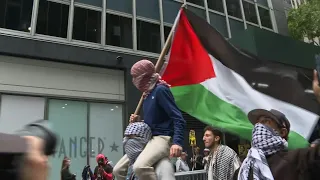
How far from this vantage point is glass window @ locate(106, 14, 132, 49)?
52.2ft

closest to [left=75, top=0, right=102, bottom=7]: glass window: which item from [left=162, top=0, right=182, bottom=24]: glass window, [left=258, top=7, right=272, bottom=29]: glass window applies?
[left=162, top=0, right=182, bottom=24]: glass window

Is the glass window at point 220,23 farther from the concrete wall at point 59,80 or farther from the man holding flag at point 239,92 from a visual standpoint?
the man holding flag at point 239,92

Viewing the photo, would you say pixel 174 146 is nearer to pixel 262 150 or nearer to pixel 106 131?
pixel 262 150

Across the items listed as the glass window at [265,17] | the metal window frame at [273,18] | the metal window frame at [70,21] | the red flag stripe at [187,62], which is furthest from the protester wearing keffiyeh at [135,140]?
the metal window frame at [273,18]

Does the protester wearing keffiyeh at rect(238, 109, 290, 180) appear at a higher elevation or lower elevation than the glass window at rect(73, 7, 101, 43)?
lower

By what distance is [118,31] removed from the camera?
16.1 m

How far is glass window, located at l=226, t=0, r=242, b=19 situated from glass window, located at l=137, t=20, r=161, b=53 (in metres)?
5.36

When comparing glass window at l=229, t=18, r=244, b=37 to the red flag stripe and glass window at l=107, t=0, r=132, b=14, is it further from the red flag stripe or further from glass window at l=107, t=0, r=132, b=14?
the red flag stripe

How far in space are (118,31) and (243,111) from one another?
12621 millimetres

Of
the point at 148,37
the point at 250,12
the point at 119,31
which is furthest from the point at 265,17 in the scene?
the point at 119,31

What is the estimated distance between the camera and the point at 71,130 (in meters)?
14.1

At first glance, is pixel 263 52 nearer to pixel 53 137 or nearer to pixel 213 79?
pixel 213 79

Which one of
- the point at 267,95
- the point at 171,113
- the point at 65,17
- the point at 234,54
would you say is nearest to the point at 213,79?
the point at 234,54

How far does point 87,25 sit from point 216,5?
7891mm
